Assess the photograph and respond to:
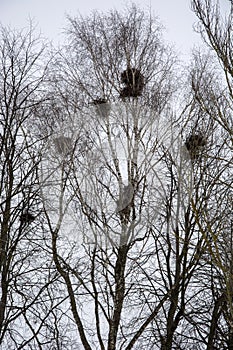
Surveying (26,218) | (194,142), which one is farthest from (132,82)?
(26,218)

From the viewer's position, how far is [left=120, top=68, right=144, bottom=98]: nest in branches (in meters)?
6.44

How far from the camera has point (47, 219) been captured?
5.94 m

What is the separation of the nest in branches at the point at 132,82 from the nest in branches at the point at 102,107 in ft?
0.91

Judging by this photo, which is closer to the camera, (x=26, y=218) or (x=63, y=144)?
(x=26, y=218)

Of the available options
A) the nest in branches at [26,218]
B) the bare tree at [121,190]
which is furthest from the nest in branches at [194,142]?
the nest in branches at [26,218]

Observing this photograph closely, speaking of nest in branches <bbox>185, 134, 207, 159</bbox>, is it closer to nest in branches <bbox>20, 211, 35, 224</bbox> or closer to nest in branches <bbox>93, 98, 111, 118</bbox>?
nest in branches <bbox>93, 98, 111, 118</bbox>

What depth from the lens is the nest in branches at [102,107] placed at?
642 centimetres

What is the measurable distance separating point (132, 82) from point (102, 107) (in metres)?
0.63

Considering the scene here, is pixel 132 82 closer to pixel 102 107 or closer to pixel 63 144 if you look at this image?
pixel 102 107

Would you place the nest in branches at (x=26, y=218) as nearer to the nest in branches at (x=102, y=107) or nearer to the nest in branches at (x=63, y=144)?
the nest in branches at (x=63, y=144)

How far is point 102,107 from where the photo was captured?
21.2 feet

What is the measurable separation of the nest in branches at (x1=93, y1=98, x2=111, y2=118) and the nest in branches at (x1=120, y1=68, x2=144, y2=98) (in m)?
0.28

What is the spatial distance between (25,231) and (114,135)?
1.84 m

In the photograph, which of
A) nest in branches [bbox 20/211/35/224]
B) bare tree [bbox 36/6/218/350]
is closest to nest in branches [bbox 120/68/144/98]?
bare tree [bbox 36/6/218/350]
